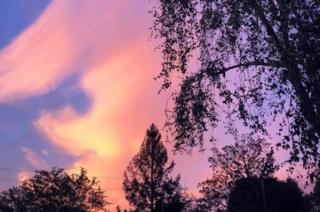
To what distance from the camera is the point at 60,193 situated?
84062mm

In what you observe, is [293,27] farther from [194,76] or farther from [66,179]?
[66,179]

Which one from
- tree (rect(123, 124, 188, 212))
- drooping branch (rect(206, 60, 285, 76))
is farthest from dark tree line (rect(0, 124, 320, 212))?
drooping branch (rect(206, 60, 285, 76))

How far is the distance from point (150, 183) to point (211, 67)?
66.2m

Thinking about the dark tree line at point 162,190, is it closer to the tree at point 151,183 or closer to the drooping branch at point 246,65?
the tree at point 151,183

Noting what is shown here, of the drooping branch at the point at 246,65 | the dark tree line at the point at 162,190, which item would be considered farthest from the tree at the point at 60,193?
the drooping branch at the point at 246,65

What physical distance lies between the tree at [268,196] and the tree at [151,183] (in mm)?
14201

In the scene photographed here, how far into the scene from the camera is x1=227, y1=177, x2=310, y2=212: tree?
220 ft

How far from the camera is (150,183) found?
82.0 meters

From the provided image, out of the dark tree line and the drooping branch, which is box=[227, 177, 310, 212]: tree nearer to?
the dark tree line

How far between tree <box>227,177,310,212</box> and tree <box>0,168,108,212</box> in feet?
74.9

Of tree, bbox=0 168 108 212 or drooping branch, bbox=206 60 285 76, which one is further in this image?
tree, bbox=0 168 108 212

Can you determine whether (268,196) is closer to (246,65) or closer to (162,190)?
(162,190)

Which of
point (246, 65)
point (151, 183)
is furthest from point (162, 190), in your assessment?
point (246, 65)

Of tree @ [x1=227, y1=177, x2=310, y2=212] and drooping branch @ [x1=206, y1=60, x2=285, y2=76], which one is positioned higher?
tree @ [x1=227, y1=177, x2=310, y2=212]
